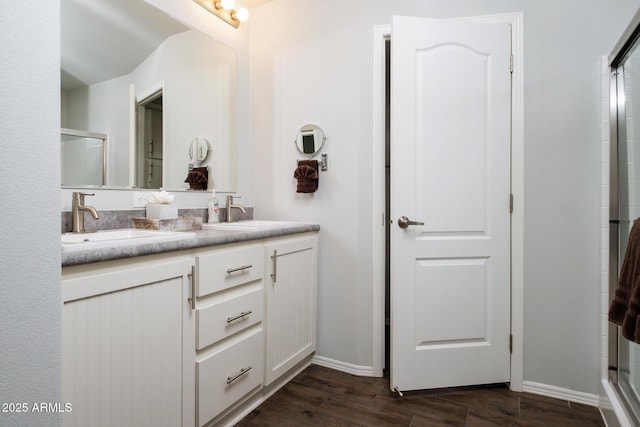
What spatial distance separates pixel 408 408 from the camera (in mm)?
1815

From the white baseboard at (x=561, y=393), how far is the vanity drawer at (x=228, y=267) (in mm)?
1572

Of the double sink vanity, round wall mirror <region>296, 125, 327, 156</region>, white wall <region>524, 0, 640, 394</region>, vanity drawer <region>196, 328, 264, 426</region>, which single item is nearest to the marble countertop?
the double sink vanity

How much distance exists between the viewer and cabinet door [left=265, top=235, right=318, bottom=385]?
185 centimetres

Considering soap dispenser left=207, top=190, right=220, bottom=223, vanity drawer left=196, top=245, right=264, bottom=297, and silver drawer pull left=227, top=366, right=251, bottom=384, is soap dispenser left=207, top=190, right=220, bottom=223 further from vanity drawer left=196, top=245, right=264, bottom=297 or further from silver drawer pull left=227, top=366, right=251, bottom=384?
silver drawer pull left=227, top=366, right=251, bottom=384

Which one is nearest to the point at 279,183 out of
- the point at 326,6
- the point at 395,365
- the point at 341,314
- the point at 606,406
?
the point at 341,314

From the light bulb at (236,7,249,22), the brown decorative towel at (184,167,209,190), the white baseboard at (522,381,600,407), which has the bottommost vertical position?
the white baseboard at (522,381,600,407)

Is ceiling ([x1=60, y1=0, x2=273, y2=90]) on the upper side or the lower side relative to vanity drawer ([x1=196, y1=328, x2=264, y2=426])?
upper

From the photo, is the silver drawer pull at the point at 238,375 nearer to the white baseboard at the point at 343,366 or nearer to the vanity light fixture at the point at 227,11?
the white baseboard at the point at 343,366

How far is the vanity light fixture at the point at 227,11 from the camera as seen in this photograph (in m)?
2.22

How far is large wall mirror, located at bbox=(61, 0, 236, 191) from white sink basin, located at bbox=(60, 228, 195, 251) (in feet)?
0.89

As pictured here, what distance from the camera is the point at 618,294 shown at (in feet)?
4.09

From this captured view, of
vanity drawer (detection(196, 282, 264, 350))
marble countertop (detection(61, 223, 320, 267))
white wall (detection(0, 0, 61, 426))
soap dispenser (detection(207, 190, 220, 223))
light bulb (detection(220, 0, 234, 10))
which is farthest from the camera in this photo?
light bulb (detection(220, 0, 234, 10))

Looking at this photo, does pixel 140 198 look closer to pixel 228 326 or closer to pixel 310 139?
pixel 228 326

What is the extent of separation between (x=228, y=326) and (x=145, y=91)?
1268mm
